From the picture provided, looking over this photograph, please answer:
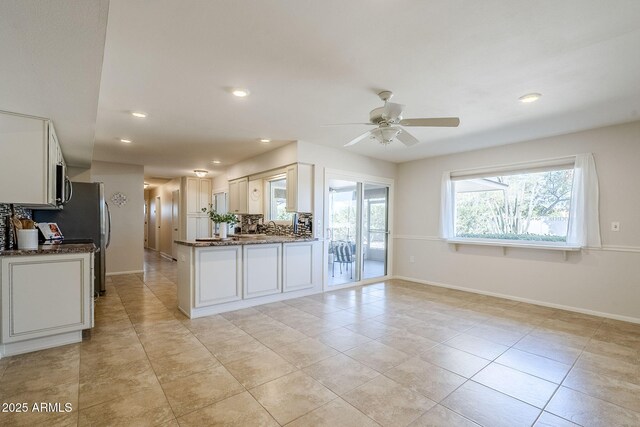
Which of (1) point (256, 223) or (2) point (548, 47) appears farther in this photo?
(1) point (256, 223)

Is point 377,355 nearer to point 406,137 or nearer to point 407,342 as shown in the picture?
point 407,342

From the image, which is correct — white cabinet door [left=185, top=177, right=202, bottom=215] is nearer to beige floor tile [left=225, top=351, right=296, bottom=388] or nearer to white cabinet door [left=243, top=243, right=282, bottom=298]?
white cabinet door [left=243, top=243, right=282, bottom=298]

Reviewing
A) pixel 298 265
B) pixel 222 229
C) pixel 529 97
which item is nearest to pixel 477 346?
pixel 529 97

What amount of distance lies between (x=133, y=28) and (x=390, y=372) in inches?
121

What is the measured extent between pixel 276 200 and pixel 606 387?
4933 mm

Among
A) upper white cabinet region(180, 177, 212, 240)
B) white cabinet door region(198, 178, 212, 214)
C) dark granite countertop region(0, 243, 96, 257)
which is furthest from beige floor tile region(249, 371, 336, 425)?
white cabinet door region(198, 178, 212, 214)

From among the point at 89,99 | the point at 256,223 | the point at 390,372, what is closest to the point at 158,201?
the point at 256,223

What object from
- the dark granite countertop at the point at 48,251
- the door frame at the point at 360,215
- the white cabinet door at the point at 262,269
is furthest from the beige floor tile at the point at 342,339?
A: the dark granite countertop at the point at 48,251

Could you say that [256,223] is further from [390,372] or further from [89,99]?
[390,372]

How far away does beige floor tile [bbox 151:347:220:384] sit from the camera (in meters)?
2.31

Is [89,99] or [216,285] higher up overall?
[89,99]

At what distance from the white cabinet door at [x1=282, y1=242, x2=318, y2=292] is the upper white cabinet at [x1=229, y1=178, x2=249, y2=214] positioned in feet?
6.51

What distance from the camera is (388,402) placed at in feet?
6.53

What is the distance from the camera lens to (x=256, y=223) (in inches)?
253
